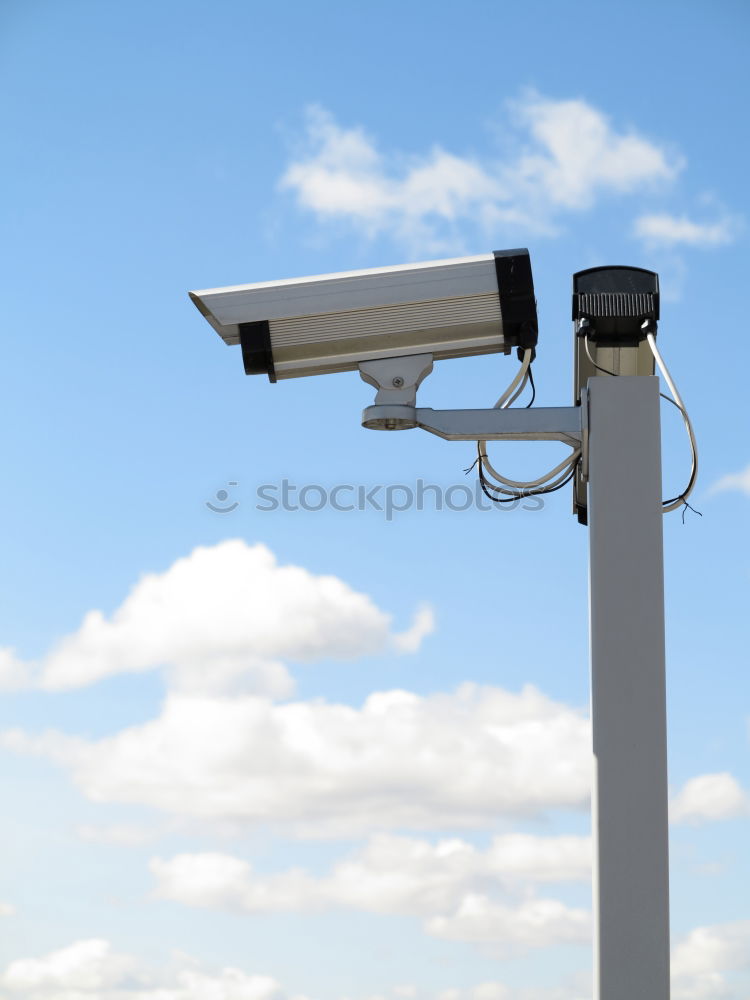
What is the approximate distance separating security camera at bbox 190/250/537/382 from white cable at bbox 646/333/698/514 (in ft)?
0.96

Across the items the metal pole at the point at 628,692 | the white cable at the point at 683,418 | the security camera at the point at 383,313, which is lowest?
the metal pole at the point at 628,692

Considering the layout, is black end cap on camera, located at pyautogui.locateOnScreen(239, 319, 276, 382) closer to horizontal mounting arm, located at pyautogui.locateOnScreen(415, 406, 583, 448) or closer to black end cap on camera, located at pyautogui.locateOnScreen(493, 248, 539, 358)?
horizontal mounting arm, located at pyautogui.locateOnScreen(415, 406, 583, 448)

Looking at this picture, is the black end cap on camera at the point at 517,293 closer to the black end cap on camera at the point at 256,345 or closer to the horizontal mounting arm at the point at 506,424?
the horizontal mounting arm at the point at 506,424

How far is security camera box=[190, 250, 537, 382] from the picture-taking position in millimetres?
2736

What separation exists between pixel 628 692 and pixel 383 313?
1.07 meters

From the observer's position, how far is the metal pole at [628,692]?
237 centimetres

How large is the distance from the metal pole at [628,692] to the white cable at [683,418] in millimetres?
51

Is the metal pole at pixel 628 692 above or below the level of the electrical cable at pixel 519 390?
below

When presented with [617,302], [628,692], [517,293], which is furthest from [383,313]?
[628,692]

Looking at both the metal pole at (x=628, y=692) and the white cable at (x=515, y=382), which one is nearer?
the metal pole at (x=628, y=692)

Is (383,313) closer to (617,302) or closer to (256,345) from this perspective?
(256,345)

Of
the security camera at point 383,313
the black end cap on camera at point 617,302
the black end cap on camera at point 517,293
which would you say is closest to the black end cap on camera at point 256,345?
the security camera at point 383,313

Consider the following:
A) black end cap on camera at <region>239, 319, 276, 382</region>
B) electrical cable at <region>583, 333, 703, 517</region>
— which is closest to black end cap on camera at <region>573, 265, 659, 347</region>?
electrical cable at <region>583, 333, 703, 517</region>

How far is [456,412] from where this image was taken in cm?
278
